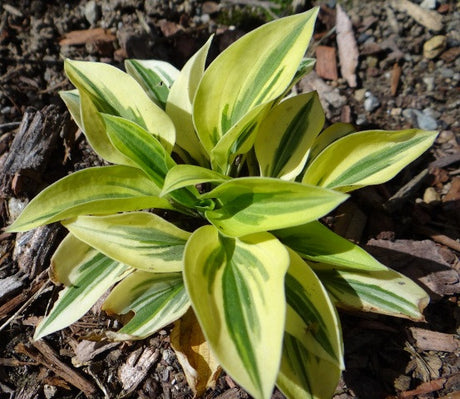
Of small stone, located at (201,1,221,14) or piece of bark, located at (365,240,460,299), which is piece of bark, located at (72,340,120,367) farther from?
small stone, located at (201,1,221,14)

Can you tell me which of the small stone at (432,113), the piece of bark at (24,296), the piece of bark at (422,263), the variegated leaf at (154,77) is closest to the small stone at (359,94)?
the small stone at (432,113)

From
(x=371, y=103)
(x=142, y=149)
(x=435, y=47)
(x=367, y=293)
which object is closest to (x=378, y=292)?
(x=367, y=293)

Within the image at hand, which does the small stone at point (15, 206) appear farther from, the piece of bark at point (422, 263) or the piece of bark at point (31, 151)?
the piece of bark at point (422, 263)

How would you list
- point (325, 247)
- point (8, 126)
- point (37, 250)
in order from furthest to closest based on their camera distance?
point (8, 126) < point (37, 250) < point (325, 247)

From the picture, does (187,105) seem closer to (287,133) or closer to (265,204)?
(287,133)

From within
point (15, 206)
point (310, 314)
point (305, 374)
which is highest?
point (15, 206)
